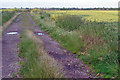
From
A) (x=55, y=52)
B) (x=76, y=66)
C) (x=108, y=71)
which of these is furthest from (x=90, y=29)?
(x=108, y=71)

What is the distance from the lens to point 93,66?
18.1 feet

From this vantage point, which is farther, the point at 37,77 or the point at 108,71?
the point at 108,71

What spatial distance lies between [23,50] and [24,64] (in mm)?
1745

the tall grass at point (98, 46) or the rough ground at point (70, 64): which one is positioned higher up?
the tall grass at point (98, 46)

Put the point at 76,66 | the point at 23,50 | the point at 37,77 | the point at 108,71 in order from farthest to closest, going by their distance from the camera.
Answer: the point at 23,50
the point at 76,66
the point at 108,71
the point at 37,77

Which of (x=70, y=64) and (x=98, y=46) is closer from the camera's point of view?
(x=70, y=64)

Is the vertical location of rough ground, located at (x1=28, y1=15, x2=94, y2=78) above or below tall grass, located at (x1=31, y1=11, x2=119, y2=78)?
below

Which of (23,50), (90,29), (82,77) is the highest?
(90,29)

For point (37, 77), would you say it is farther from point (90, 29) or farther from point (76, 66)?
point (90, 29)

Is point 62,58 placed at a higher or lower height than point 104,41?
lower

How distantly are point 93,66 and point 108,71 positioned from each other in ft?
2.47

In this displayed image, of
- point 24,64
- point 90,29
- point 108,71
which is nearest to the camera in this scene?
point 108,71

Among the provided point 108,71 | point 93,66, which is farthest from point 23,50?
point 108,71

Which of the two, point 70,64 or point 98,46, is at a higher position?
point 98,46
